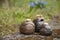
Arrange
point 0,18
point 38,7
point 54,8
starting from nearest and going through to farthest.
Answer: point 0,18, point 38,7, point 54,8

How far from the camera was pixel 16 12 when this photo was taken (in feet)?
14.2

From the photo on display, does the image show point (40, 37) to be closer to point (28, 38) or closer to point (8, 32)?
point (28, 38)

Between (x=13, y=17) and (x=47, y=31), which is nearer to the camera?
(x=47, y=31)

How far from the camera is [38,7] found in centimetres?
468

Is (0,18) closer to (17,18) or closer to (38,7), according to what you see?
(17,18)

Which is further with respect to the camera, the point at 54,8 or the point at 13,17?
the point at 54,8

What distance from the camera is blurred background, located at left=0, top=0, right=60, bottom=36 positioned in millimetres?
3553

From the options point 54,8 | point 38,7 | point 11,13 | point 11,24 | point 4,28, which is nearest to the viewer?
point 4,28

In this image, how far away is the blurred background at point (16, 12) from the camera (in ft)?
11.7

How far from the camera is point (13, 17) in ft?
13.4

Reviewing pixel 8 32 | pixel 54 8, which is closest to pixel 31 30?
pixel 8 32

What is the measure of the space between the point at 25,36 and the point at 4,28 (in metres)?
0.57

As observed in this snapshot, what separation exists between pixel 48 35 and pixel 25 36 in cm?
32

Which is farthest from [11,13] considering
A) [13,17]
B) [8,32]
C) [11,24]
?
[8,32]
